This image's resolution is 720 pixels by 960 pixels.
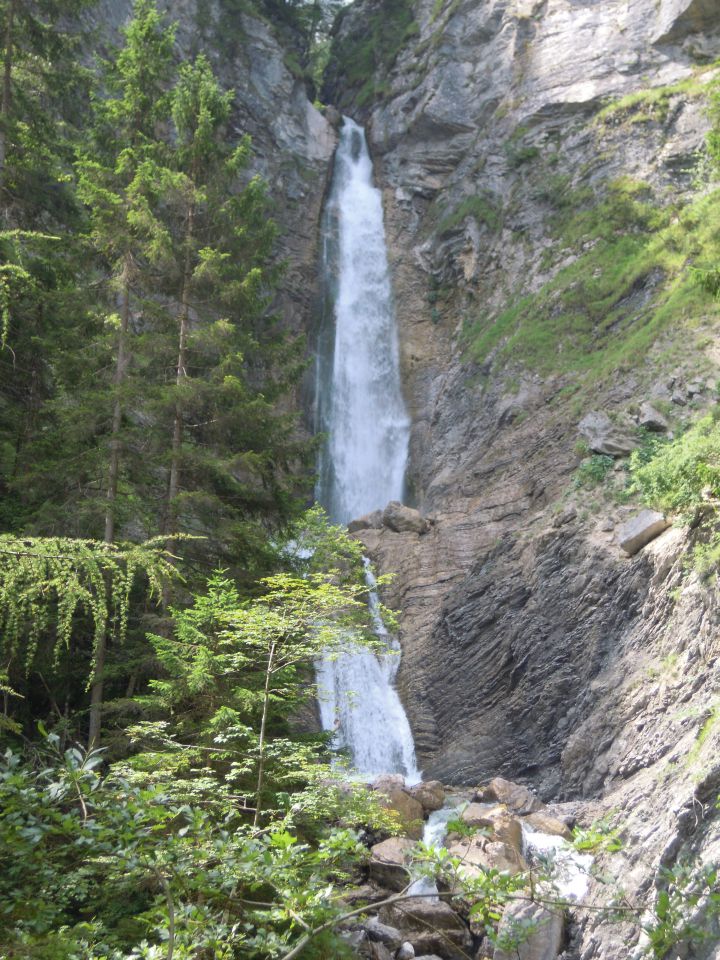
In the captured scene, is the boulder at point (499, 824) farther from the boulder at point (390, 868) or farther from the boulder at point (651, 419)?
the boulder at point (651, 419)

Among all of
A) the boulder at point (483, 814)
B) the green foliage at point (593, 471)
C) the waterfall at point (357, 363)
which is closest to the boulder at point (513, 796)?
the boulder at point (483, 814)

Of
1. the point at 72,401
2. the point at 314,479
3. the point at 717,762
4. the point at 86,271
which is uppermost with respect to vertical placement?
the point at 86,271

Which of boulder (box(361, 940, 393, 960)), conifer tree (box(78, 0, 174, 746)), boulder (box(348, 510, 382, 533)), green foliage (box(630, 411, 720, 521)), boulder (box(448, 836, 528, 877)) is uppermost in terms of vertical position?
conifer tree (box(78, 0, 174, 746))

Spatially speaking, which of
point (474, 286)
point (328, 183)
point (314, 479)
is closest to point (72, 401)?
point (314, 479)

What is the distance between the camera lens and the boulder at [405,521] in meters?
20.6

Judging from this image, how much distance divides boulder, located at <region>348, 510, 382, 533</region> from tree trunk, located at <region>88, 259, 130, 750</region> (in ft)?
38.0

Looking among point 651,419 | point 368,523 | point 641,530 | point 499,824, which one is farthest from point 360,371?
point 499,824

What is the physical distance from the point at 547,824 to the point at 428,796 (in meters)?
2.00

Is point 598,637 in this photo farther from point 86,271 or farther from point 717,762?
point 86,271

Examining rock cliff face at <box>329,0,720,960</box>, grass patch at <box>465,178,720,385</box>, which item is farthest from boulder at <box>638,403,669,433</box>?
grass patch at <box>465,178,720,385</box>

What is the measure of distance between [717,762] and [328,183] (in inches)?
1209

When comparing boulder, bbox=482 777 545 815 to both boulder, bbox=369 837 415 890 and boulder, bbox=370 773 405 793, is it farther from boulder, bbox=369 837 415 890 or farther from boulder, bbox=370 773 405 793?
boulder, bbox=369 837 415 890

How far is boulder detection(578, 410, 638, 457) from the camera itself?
16328 mm

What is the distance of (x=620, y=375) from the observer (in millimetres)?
18109
